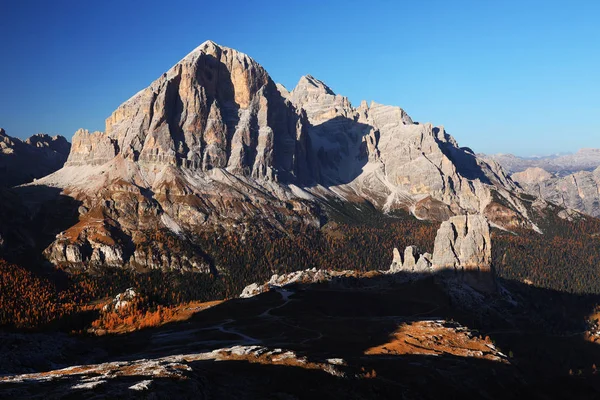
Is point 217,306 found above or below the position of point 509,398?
above

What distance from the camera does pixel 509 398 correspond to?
84.2 metres

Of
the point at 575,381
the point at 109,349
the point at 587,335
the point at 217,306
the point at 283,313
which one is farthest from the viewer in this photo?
the point at 587,335

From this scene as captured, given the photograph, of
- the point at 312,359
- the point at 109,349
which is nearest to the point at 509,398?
the point at 312,359

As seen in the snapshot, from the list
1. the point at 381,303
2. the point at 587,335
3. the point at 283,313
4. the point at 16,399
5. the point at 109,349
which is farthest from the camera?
the point at 587,335

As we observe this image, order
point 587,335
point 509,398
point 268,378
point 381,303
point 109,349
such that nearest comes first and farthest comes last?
point 268,378
point 509,398
point 109,349
point 381,303
point 587,335

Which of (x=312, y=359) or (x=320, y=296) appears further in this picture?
(x=320, y=296)

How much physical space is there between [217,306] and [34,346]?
7298 centimetres

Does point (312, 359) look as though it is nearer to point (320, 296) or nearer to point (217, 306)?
point (217, 306)

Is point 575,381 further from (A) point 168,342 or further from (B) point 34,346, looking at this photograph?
(B) point 34,346

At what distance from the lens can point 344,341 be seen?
11619 centimetres

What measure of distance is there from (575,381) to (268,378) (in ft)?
192

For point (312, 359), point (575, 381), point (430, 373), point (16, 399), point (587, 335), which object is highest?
point (16, 399)

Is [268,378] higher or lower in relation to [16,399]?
lower

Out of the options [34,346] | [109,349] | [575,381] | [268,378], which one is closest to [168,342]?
[109,349]
